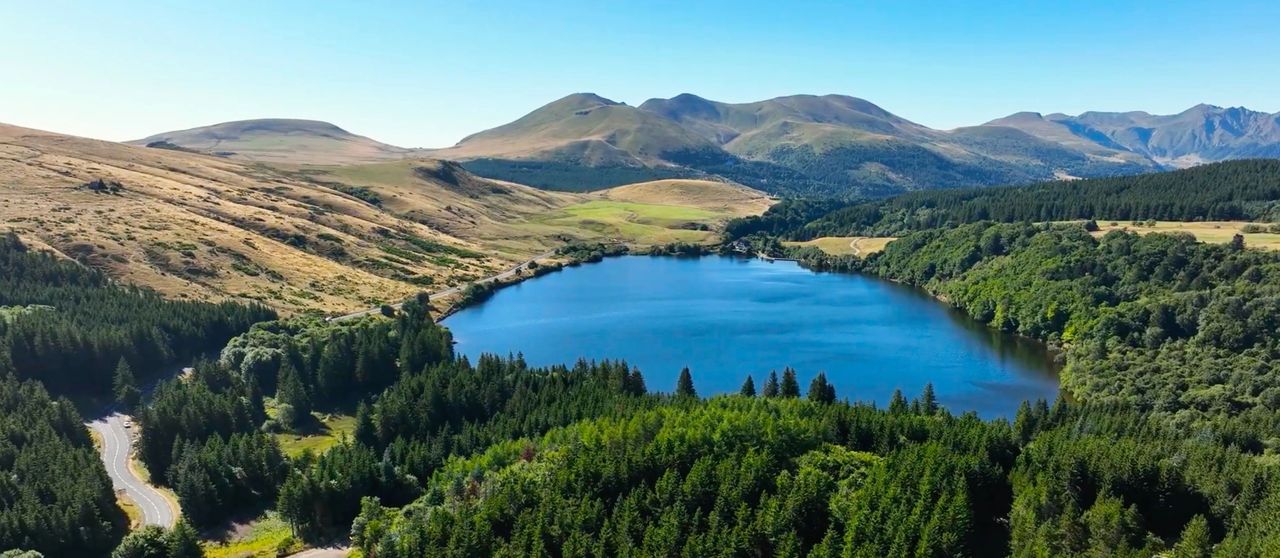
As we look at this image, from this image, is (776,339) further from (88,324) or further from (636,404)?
(88,324)

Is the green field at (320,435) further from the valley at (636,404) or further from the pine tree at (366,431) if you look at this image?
the pine tree at (366,431)

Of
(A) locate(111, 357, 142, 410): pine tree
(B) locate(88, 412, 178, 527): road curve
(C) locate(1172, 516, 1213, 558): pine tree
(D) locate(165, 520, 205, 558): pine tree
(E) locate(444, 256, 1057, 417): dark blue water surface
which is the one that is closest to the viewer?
(C) locate(1172, 516, 1213, 558): pine tree

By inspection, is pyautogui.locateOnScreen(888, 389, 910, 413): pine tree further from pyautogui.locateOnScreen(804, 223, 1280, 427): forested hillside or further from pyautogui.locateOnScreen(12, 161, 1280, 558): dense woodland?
pyautogui.locateOnScreen(804, 223, 1280, 427): forested hillside

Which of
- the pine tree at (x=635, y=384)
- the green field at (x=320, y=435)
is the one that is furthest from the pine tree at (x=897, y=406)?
the green field at (x=320, y=435)

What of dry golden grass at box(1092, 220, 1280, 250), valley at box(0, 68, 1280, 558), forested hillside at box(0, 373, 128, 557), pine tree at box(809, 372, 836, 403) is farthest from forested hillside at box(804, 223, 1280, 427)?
forested hillside at box(0, 373, 128, 557)

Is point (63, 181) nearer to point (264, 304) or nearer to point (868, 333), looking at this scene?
point (264, 304)

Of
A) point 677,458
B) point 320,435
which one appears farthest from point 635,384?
point 320,435

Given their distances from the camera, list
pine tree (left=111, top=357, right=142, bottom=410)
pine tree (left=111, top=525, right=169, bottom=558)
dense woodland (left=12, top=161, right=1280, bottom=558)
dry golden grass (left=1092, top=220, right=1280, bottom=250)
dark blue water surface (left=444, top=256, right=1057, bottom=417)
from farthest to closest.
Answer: dry golden grass (left=1092, top=220, right=1280, bottom=250) < dark blue water surface (left=444, top=256, right=1057, bottom=417) < pine tree (left=111, top=357, right=142, bottom=410) < pine tree (left=111, top=525, right=169, bottom=558) < dense woodland (left=12, top=161, right=1280, bottom=558)
